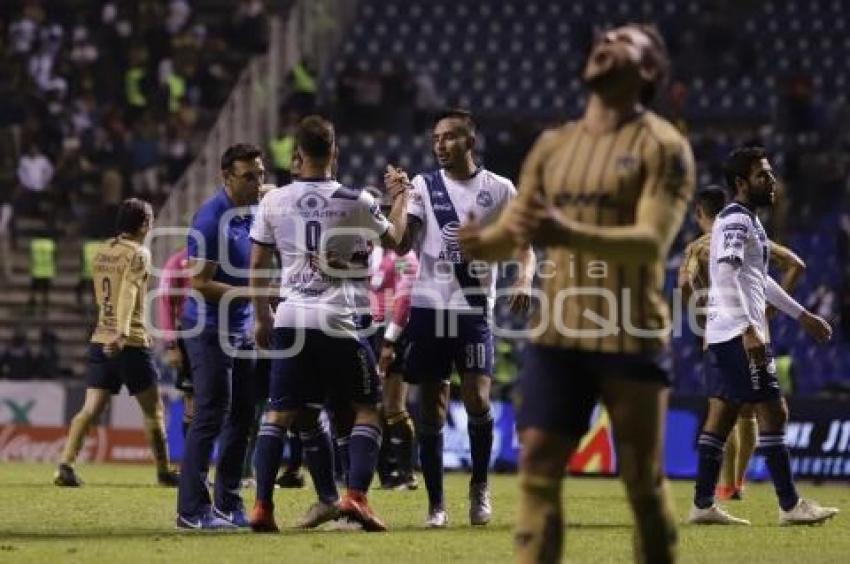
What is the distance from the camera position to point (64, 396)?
25.0 meters

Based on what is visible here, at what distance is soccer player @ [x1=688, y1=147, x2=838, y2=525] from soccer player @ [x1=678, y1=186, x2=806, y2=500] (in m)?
1.10

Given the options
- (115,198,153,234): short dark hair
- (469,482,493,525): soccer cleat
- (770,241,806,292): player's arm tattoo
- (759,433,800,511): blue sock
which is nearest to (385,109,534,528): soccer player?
(469,482,493,525): soccer cleat

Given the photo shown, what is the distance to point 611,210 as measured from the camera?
346 inches

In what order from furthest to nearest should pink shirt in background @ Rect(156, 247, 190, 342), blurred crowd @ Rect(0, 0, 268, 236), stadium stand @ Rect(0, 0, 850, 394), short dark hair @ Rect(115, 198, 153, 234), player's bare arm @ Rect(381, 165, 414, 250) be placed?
blurred crowd @ Rect(0, 0, 268, 236), stadium stand @ Rect(0, 0, 850, 394), short dark hair @ Rect(115, 198, 153, 234), pink shirt in background @ Rect(156, 247, 190, 342), player's bare arm @ Rect(381, 165, 414, 250)

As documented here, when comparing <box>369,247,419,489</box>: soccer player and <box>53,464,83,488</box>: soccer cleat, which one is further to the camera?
<box>53,464,83,488</box>: soccer cleat

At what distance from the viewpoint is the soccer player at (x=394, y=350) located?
17.1 meters

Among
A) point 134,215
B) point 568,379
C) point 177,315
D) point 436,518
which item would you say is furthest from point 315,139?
point 134,215

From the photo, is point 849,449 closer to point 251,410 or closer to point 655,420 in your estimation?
point 251,410

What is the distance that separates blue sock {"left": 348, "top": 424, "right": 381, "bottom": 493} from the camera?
12289 millimetres

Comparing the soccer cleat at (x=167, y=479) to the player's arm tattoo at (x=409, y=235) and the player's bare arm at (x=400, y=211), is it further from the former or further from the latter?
the player's bare arm at (x=400, y=211)

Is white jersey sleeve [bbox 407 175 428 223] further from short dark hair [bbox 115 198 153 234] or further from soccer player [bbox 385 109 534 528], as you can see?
short dark hair [bbox 115 198 153 234]

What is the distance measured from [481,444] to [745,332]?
76.2 inches

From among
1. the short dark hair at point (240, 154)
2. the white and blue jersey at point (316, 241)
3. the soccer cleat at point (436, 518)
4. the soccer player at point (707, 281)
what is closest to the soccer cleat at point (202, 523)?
the soccer cleat at point (436, 518)

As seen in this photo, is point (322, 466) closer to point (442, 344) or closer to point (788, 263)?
point (442, 344)
